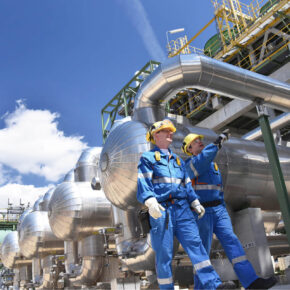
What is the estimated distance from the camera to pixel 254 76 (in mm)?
5961

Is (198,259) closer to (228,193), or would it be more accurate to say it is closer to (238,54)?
(228,193)

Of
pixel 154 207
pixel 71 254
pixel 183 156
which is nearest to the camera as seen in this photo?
pixel 154 207

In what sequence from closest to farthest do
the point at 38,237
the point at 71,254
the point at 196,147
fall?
the point at 196,147
the point at 71,254
the point at 38,237

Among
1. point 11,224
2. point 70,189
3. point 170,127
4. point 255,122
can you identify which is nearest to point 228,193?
point 170,127

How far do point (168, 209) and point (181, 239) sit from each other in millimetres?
337

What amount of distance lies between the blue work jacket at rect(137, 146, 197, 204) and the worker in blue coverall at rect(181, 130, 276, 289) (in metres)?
0.50

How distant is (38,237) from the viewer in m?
12.9

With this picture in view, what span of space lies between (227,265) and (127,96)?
10936 millimetres

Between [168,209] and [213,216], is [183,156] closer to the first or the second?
[213,216]

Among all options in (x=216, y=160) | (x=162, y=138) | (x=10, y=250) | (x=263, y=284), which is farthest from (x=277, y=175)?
(x=10, y=250)

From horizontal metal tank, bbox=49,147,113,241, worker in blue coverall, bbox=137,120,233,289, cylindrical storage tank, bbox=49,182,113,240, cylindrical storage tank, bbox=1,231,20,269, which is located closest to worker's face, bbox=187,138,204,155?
Answer: worker in blue coverall, bbox=137,120,233,289

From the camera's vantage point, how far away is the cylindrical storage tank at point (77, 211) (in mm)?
9469

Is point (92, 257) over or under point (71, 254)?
under

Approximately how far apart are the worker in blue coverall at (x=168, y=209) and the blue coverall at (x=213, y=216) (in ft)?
1.16
